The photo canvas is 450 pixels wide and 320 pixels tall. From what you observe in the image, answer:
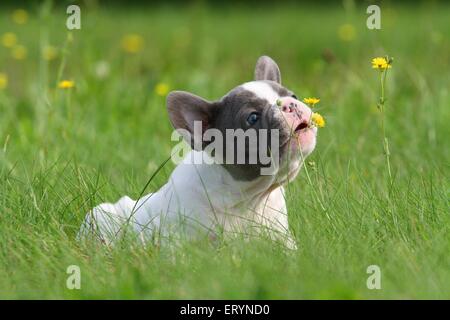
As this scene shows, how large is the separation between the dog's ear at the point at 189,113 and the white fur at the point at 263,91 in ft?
0.54

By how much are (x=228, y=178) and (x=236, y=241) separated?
1.27ft

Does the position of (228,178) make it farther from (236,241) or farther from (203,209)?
(236,241)

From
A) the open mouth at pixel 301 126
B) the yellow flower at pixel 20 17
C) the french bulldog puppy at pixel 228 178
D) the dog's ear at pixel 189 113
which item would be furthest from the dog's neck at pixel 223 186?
the yellow flower at pixel 20 17

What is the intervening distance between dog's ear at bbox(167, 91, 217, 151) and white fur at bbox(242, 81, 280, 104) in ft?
0.54

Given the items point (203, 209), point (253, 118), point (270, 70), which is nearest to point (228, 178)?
point (203, 209)

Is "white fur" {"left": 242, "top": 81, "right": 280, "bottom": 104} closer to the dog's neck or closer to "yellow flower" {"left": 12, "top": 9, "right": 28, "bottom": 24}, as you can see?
the dog's neck

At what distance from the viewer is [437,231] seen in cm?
336

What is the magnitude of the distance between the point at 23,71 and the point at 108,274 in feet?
22.7

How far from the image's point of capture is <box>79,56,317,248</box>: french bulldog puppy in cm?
354

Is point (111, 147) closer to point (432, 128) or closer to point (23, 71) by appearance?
point (432, 128)

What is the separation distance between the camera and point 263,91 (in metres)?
3.63

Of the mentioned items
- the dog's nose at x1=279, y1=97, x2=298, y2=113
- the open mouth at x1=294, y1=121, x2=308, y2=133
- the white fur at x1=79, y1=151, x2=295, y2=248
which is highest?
the dog's nose at x1=279, y1=97, x2=298, y2=113

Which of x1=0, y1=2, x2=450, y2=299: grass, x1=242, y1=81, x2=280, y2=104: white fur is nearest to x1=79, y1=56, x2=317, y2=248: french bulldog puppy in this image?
x1=242, y1=81, x2=280, y2=104: white fur
